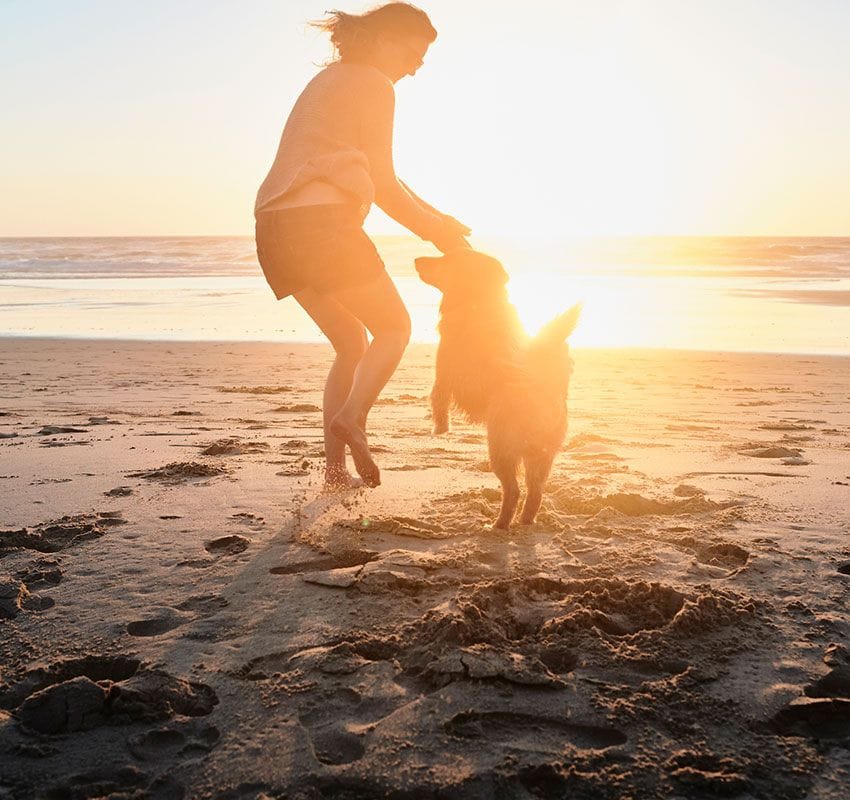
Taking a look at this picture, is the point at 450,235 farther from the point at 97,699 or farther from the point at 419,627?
the point at 97,699

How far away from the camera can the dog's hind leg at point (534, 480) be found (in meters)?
3.52

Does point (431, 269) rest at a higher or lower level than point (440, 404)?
higher

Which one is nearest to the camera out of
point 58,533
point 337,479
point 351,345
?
point 58,533

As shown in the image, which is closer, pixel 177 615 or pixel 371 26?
pixel 177 615

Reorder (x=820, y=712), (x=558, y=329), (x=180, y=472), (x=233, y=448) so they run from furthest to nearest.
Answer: (x=233, y=448), (x=180, y=472), (x=558, y=329), (x=820, y=712)

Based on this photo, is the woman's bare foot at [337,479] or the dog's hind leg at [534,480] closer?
the dog's hind leg at [534,480]

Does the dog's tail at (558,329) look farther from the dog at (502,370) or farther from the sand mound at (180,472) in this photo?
the sand mound at (180,472)

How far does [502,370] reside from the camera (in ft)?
11.4

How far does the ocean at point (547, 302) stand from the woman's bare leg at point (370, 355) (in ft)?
6.53

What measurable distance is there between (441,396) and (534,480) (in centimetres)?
60

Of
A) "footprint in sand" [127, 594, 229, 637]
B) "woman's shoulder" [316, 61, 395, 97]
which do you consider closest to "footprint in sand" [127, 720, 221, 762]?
"footprint in sand" [127, 594, 229, 637]

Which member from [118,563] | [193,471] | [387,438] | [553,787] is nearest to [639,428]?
[387,438]

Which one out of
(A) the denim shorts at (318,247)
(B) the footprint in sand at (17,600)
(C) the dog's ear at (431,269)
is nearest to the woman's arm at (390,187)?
(C) the dog's ear at (431,269)

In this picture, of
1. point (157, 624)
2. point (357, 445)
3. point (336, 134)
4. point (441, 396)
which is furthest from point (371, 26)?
point (157, 624)
